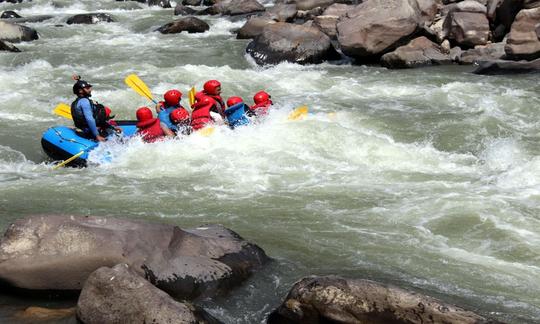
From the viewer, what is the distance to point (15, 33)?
669 inches

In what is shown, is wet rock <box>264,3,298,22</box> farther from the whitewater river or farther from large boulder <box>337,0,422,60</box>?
the whitewater river

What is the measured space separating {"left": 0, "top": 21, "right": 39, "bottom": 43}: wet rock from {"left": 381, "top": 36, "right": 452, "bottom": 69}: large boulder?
8977 millimetres

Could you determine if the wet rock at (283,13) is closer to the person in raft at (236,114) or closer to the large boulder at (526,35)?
the large boulder at (526,35)

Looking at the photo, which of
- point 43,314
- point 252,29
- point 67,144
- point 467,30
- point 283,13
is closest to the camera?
point 43,314

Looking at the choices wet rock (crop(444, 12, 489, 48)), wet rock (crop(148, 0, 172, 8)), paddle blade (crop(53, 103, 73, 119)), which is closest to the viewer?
paddle blade (crop(53, 103, 73, 119))

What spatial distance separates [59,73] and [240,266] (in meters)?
9.98

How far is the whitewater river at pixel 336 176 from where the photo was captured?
5.18 metres

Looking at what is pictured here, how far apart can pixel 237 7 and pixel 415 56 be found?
26.0ft

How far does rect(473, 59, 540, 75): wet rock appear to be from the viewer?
12.6m

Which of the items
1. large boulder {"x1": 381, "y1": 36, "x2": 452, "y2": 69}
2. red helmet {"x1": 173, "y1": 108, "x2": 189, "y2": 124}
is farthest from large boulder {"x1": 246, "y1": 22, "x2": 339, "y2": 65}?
red helmet {"x1": 173, "y1": 108, "x2": 189, "y2": 124}

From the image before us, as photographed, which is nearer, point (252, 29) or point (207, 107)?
point (207, 107)

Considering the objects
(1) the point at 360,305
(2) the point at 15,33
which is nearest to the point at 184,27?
(2) the point at 15,33

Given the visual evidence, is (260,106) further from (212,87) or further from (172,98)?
(172,98)

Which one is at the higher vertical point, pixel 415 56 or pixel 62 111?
pixel 62 111
